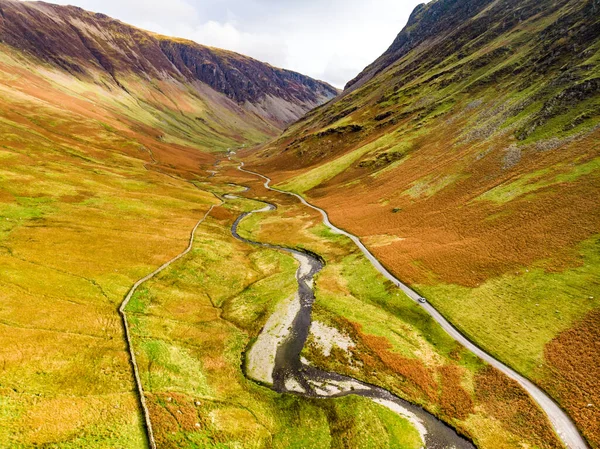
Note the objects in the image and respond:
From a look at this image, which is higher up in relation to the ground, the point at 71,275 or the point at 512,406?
the point at 71,275

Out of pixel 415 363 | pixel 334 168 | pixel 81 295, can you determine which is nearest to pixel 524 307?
pixel 415 363

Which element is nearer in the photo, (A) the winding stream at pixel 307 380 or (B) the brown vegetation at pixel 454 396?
(A) the winding stream at pixel 307 380

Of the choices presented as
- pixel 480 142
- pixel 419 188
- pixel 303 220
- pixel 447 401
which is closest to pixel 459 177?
pixel 419 188

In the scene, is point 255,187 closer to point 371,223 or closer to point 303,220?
point 303,220

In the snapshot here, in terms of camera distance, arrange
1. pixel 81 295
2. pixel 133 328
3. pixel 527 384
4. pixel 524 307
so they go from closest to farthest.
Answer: pixel 527 384 → pixel 133 328 → pixel 81 295 → pixel 524 307

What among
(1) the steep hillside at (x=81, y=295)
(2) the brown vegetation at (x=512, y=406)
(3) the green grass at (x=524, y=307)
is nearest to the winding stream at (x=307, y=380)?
(1) the steep hillside at (x=81, y=295)

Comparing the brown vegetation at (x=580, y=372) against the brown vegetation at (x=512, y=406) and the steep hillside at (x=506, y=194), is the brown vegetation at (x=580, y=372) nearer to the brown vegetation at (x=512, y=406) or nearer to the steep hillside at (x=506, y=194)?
the steep hillside at (x=506, y=194)

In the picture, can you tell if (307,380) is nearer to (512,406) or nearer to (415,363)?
(415,363)
